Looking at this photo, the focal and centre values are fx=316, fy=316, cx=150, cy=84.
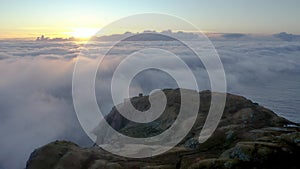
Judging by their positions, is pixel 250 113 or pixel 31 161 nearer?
pixel 31 161

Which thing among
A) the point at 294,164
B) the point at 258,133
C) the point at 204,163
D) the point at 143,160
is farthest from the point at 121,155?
the point at 294,164

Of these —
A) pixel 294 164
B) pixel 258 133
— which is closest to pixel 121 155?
pixel 258 133

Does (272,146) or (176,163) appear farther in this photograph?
(176,163)

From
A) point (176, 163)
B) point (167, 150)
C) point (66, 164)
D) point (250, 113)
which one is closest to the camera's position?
point (176, 163)

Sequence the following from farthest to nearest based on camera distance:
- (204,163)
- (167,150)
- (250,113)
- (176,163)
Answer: (250,113)
(167,150)
(176,163)
(204,163)

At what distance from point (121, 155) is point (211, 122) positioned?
6800cm

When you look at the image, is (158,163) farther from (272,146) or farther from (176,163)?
(272,146)

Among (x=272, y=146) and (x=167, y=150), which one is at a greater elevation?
(x=272, y=146)

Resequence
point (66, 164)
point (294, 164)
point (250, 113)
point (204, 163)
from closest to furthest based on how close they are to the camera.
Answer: point (294, 164)
point (204, 163)
point (66, 164)
point (250, 113)

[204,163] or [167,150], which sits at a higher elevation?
[204,163]

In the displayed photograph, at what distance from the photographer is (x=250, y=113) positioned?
193 metres

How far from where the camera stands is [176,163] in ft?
439

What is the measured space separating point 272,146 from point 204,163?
85.5ft

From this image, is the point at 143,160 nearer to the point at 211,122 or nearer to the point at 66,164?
the point at 66,164
